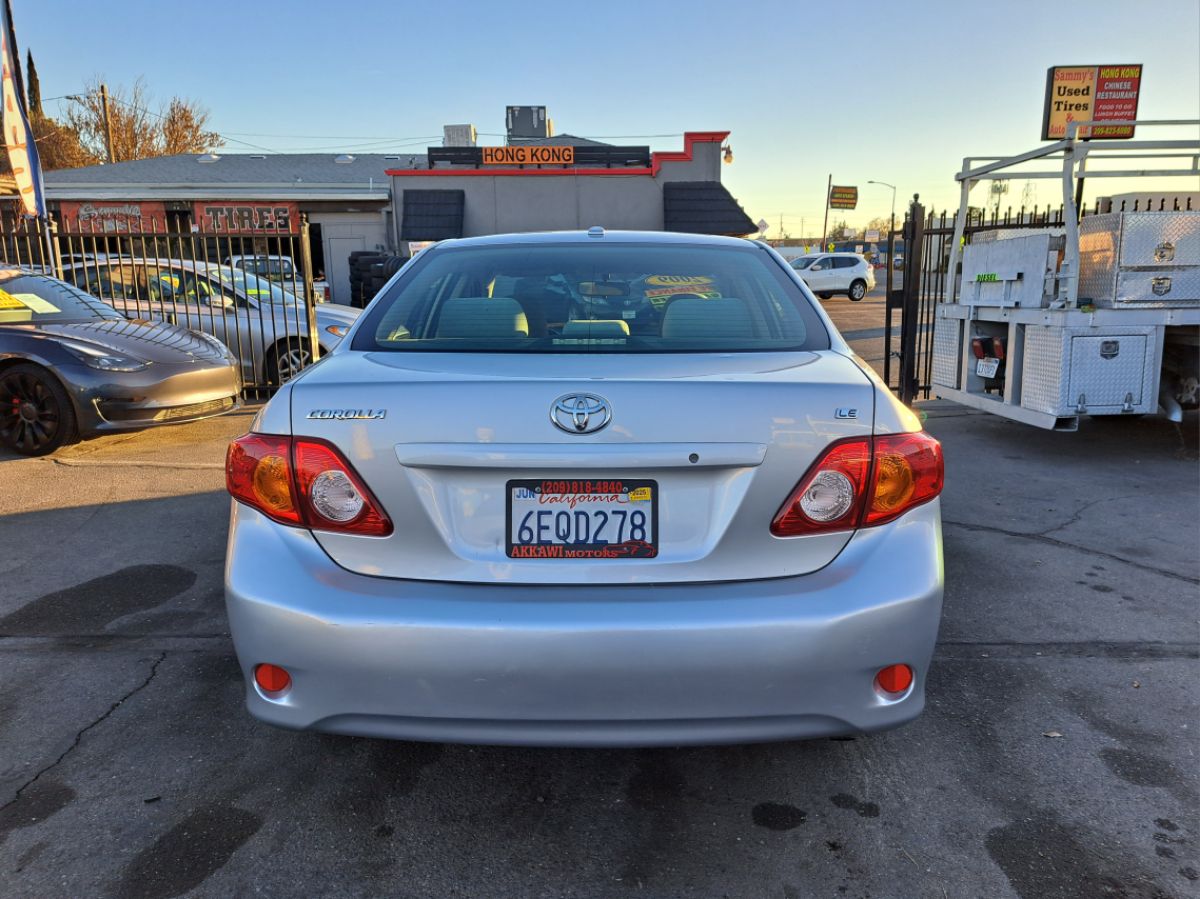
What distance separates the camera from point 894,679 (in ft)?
6.88

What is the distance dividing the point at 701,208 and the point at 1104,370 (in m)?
16.1

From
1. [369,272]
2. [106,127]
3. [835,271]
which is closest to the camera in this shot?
[369,272]

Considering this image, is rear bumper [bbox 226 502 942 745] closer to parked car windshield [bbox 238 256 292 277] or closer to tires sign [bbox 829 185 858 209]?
parked car windshield [bbox 238 256 292 277]

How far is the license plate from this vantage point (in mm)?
2016

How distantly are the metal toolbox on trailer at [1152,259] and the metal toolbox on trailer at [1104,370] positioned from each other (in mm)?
242

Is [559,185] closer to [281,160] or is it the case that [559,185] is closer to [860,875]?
[281,160]

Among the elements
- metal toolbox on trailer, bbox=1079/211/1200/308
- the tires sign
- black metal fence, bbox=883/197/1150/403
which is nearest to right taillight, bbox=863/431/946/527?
metal toolbox on trailer, bbox=1079/211/1200/308

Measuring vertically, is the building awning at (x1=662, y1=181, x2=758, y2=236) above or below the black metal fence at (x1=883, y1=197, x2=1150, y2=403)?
above

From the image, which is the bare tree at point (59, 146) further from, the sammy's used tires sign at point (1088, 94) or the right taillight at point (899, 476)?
the right taillight at point (899, 476)

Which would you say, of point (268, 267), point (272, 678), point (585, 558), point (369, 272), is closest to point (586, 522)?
point (585, 558)

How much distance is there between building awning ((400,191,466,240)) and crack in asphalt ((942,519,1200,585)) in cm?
1801

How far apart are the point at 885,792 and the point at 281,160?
93.9 feet

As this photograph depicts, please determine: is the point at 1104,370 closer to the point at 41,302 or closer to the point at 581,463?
the point at 581,463

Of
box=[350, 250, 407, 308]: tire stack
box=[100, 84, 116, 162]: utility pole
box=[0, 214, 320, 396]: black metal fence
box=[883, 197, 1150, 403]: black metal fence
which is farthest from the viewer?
box=[100, 84, 116, 162]: utility pole
